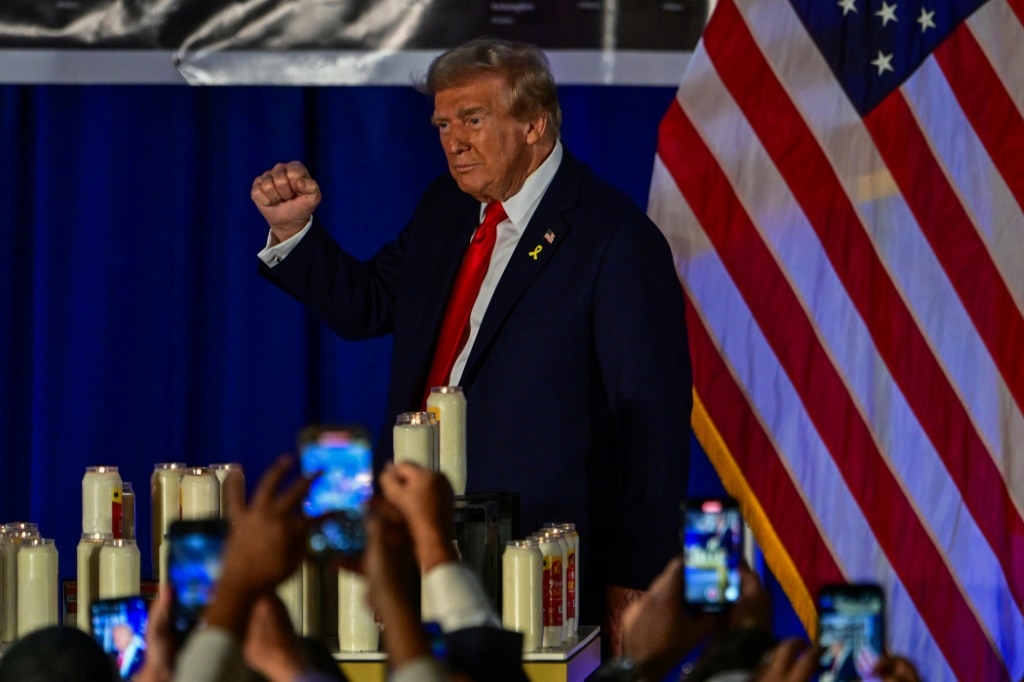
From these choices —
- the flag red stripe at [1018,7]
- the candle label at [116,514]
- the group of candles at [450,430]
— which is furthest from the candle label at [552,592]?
the flag red stripe at [1018,7]

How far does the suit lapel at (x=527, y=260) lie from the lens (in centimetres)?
356

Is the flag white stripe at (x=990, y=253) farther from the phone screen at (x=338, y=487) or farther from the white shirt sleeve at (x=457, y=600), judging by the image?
the white shirt sleeve at (x=457, y=600)

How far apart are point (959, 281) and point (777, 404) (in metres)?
0.54

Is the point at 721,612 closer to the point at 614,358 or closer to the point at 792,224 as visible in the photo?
the point at 614,358

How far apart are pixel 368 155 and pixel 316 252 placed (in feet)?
2.73

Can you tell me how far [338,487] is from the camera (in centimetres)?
184

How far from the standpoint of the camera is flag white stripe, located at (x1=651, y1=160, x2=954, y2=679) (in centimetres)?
448

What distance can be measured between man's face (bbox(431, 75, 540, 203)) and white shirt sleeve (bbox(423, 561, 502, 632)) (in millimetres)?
2156

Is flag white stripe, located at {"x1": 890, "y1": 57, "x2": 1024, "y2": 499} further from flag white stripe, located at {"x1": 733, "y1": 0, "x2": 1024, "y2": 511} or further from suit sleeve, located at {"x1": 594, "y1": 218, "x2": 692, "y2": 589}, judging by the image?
suit sleeve, located at {"x1": 594, "y1": 218, "x2": 692, "y2": 589}

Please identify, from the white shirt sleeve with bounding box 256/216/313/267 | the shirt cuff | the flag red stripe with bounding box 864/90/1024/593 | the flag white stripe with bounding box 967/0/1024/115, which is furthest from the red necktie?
the shirt cuff

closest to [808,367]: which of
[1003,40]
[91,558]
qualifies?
[1003,40]

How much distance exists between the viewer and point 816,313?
4500 mm

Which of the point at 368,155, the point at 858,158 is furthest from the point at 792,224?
the point at 368,155

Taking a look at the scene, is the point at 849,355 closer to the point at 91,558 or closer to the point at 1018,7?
the point at 1018,7
